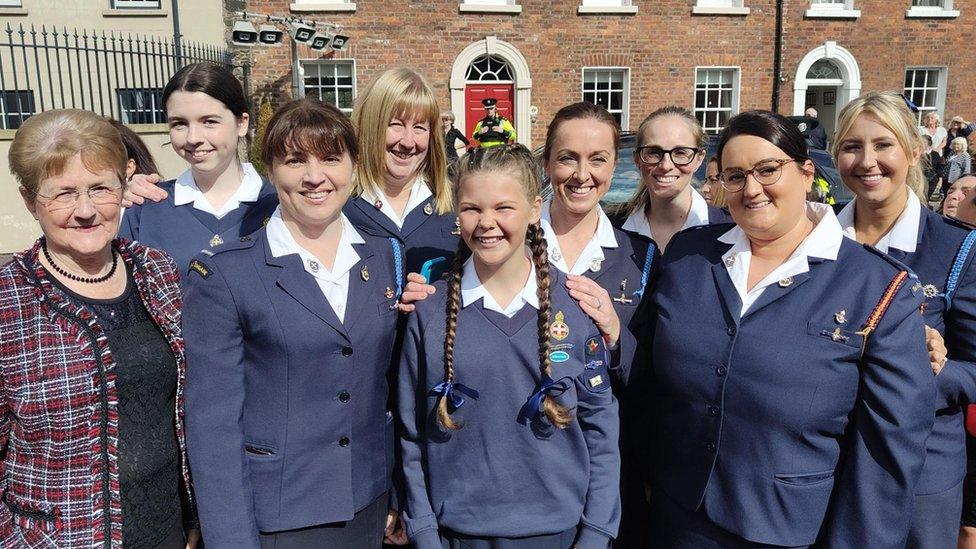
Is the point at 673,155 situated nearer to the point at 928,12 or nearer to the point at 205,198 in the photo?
the point at 205,198

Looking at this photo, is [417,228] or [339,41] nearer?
[417,228]

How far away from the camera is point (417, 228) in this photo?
2730mm

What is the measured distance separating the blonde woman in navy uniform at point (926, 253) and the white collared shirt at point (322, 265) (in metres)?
1.74

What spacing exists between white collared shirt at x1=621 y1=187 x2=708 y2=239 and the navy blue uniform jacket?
1.19 meters

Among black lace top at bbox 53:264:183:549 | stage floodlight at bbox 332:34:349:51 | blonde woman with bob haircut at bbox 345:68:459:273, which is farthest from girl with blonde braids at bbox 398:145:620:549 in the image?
stage floodlight at bbox 332:34:349:51

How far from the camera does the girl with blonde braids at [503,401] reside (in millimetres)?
1984

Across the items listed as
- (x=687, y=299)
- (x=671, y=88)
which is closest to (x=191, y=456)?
(x=687, y=299)

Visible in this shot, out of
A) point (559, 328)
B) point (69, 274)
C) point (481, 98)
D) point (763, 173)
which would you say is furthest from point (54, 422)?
point (481, 98)

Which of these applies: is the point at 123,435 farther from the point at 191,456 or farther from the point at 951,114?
the point at 951,114

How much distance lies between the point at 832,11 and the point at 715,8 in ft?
9.16

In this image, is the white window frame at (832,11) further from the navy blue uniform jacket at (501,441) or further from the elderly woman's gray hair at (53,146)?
the elderly woman's gray hair at (53,146)

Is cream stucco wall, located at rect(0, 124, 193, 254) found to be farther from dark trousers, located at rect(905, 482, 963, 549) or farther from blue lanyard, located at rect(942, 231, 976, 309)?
dark trousers, located at rect(905, 482, 963, 549)

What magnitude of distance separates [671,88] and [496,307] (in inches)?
552

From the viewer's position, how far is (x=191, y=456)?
1.86m
